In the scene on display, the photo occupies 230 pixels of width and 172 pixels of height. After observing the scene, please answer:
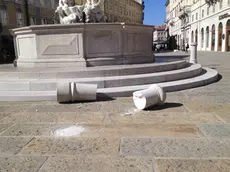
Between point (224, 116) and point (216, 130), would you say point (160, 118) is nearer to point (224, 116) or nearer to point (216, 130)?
point (216, 130)

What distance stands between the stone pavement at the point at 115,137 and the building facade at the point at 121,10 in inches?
1663

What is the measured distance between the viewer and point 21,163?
288 cm

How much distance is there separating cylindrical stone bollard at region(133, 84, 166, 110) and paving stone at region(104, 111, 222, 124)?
0.68ft

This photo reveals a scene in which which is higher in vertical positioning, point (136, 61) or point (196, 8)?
point (196, 8)

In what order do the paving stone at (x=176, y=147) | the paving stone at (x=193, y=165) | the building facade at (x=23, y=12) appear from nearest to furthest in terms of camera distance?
the paving stone at (x=193, y=165) → the paving stone at (x=176, y=147) → the building facade at (x=23, y=12)

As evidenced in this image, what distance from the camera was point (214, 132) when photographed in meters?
3.67

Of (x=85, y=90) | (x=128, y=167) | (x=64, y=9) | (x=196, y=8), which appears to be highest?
(x=196, y=8)

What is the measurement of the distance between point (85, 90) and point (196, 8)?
45.9m

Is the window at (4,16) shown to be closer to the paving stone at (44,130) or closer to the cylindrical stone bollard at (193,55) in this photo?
the cylindrical stone bollard at (193,55)

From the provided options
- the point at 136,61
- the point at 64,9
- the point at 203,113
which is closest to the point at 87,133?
the point at 203,113

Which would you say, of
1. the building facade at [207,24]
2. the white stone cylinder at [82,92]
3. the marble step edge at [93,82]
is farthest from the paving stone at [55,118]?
the building facade at [207,24]

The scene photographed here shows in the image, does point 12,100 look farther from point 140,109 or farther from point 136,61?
point 136,61

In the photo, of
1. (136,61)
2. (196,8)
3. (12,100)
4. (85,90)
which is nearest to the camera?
(85,90)

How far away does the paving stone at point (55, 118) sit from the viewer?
4.35 metres
